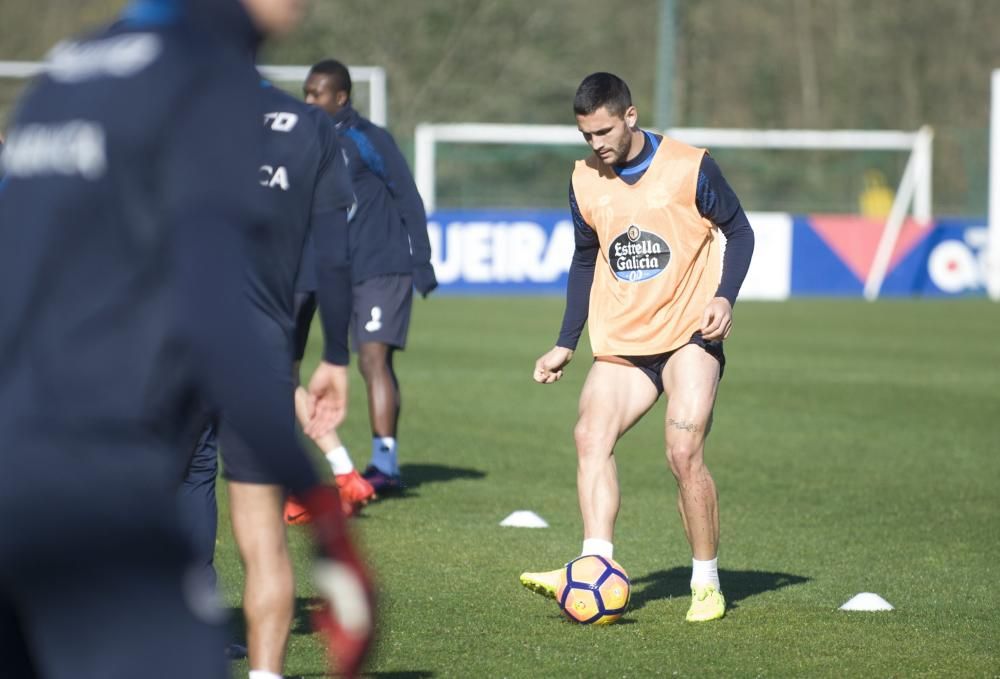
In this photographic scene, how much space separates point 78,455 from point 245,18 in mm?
754

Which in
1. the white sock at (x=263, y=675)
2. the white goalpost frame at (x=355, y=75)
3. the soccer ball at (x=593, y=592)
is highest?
the white goalpost frame at (x=355, y=75)

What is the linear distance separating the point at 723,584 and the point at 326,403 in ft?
12.0

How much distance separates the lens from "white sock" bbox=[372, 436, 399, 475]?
9859 millimetres

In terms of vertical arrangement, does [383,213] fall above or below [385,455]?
above

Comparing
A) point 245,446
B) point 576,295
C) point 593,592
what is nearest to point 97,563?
point 245,446

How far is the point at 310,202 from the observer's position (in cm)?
481

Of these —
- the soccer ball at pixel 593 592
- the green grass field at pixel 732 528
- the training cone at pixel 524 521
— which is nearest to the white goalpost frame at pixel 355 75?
the green grass field at pixel 732 528

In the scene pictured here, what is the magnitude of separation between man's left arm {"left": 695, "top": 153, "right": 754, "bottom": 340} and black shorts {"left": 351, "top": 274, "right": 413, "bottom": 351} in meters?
3.66

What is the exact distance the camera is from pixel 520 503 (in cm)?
961

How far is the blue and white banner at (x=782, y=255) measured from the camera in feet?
93.6

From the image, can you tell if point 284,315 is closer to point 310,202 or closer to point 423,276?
point 310,202

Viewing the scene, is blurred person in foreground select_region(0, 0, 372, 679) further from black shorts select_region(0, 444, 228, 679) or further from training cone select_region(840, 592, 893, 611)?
training cone select_region(840, 592, 893, 611)

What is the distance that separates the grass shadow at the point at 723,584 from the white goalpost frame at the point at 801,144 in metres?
22.9

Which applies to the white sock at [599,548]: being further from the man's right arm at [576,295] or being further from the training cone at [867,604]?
the training cone at [867,604]
